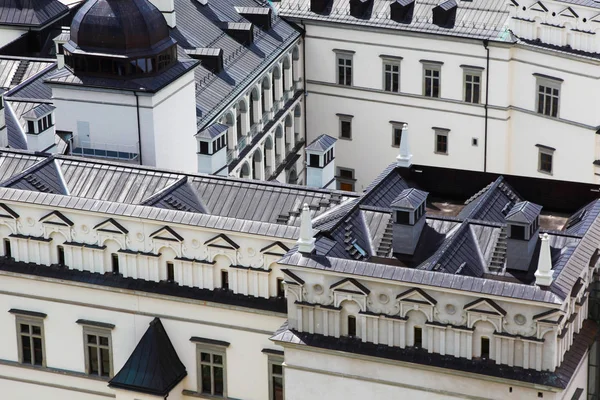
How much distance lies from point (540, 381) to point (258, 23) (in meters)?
50.4

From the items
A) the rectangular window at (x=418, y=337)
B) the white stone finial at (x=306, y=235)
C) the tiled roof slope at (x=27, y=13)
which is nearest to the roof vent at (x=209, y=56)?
the tiled roof slope at (x=27, y=13)

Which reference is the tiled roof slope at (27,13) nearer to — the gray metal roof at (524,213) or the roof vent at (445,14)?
the roof vent at (445,14)

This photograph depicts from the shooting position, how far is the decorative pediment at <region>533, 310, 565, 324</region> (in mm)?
54156

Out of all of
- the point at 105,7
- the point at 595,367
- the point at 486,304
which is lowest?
the point at 595,367

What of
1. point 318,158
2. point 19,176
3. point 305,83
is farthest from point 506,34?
point 19,176

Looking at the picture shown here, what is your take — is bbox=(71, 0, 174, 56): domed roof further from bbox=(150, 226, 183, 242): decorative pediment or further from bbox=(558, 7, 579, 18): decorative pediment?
bbox=(558, 7, 579, 18): decorative pediment

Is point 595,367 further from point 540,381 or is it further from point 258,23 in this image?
point 258,23

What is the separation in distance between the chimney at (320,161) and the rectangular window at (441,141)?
3196 centimetres

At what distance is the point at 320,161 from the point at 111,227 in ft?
36.0

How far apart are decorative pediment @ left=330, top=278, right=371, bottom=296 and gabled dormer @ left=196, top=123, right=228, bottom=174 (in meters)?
18.3

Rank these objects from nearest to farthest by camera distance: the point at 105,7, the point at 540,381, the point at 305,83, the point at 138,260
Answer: the point at 540,381
the point at 138,260
the point at 105,7
the point at 305,83

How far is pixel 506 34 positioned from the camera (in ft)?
321

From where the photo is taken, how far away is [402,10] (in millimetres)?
101125

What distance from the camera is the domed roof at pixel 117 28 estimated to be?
75.7 meters
